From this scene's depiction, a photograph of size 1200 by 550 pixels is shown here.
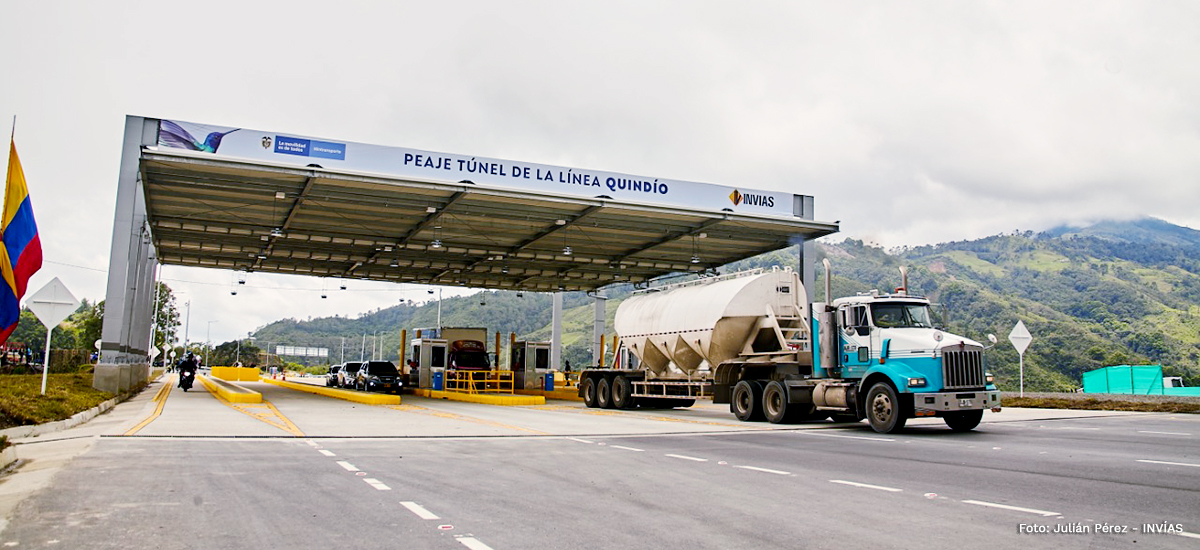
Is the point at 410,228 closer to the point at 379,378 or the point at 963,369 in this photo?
the point at 379,378

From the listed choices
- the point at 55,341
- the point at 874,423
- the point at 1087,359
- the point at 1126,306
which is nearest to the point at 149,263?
the point at 874,423

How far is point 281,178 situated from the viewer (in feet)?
79.7

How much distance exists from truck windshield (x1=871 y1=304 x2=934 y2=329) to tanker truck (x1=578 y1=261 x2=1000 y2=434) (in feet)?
0.07

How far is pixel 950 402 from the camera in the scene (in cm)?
1566

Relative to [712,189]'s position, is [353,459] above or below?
below

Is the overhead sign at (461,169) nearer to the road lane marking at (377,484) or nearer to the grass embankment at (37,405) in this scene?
the grass embankment at (37,405)

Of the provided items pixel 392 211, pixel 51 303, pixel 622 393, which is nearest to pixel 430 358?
pixel 392 211

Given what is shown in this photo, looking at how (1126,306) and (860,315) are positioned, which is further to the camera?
(1126,306)

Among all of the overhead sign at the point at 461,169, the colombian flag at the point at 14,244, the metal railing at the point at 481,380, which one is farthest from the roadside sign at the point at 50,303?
the metal railing at the point at 481,380

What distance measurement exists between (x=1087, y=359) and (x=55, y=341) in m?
118

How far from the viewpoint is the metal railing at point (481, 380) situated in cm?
3559

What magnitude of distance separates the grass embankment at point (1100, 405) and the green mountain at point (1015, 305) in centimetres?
280

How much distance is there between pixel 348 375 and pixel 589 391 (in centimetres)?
2125

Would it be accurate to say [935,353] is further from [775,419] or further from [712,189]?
[712,189]
